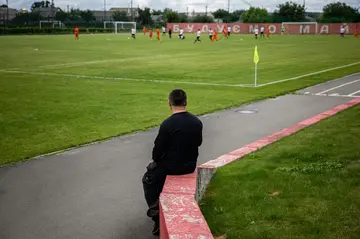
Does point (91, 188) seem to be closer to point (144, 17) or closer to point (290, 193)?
point (290, 193)

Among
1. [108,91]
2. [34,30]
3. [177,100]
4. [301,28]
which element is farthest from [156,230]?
[34,30]

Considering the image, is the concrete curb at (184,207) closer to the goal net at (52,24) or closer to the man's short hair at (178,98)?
the man's short hair at (178,98)

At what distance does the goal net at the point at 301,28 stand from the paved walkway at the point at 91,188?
75.3 m

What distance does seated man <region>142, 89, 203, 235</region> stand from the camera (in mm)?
5504

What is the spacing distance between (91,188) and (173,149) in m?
2.04

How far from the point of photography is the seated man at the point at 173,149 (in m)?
5.50

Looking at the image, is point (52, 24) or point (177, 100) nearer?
point (177, 100)

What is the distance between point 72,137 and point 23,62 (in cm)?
2118

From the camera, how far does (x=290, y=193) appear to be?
6.16m

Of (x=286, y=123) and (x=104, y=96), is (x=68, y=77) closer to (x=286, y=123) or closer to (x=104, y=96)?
(x=104, y=96)

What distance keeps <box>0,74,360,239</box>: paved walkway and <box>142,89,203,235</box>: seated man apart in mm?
464

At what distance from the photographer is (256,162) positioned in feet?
25.0

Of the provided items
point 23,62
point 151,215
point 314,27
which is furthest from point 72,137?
point 314,27

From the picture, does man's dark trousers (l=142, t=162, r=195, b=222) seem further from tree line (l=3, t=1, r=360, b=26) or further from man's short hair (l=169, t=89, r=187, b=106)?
tree line (l=3, t=1, r=360, b=26)
